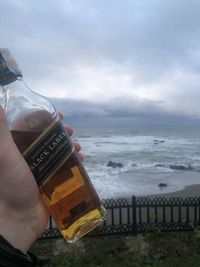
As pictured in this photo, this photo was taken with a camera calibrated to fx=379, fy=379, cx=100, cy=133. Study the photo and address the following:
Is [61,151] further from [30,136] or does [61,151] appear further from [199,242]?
[199,242]

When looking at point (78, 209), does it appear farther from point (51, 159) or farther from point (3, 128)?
point (3, 128)

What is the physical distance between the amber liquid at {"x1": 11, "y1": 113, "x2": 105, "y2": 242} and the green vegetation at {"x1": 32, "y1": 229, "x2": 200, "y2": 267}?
5.31 meters

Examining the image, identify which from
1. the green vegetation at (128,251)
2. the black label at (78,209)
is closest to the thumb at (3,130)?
the black label at (78,209)

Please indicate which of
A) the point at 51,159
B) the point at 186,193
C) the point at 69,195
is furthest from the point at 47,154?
the point at 186,193

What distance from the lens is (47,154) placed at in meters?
1.69

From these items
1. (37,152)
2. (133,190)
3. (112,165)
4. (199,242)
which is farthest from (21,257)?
(112,165)

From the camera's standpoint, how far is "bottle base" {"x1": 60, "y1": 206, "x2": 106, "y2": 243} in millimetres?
1804

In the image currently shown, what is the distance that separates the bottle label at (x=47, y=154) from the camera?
1682mm

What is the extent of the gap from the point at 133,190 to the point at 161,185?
2242 mm

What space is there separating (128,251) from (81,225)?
6.11 m

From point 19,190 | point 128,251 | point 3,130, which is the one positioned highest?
point 3,130

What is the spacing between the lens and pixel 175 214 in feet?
33.6

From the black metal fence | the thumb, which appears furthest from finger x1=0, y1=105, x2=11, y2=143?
the black metal fence

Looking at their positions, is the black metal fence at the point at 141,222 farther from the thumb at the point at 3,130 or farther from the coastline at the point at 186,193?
the coastline at the point at 186,193
